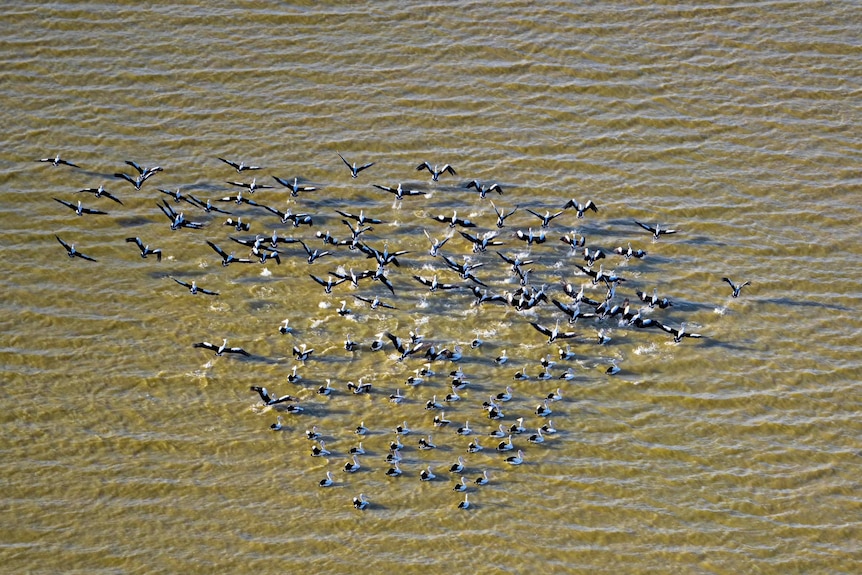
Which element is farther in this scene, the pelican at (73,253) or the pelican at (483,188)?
the pelican at (483,188)

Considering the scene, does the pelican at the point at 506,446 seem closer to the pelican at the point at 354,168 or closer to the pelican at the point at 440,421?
the pelican at the point at 440,421

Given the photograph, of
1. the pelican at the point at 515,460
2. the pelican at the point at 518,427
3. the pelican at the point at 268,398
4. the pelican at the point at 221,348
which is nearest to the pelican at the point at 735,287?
the pelican at the point at 518,427

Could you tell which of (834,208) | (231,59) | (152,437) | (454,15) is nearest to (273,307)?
(152,437)

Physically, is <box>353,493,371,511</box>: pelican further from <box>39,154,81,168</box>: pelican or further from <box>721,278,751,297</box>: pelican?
<box>39,154,81,168</box>: pelican

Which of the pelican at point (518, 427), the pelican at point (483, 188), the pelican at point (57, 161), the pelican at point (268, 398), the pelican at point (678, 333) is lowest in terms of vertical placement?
the pelican at point (518, 427)

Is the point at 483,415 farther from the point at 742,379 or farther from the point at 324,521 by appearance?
the point at 742,379

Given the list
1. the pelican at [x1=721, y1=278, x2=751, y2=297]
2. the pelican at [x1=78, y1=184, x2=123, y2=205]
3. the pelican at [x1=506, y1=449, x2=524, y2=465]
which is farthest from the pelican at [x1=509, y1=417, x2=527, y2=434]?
the pelican at [x1=78, y1=184, x2=123, y2=205]
